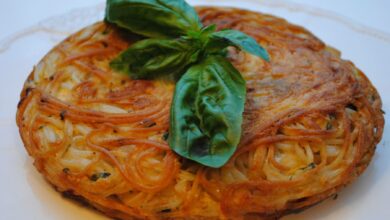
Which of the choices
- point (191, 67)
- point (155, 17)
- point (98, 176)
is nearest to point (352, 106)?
point (191, 67)

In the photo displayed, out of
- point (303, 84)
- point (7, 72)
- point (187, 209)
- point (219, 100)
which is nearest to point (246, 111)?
point (219, 100)

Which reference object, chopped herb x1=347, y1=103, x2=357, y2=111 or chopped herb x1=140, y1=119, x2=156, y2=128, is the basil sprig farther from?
A: chopped herb x1=347, y1=103, x2=357, y2=111

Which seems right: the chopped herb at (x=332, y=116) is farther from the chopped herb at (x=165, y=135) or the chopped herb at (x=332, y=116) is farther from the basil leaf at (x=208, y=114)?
the chopped herb at (x=165, y=135)

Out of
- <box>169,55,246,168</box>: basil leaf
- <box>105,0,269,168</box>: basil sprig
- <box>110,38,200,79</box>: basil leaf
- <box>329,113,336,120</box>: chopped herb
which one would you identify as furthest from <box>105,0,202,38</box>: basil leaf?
<box>329,113,336,120</box>: chopped herb

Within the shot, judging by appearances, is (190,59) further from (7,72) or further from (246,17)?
(7,72)

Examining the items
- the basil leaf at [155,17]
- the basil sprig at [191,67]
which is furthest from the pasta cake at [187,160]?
the basil leaf at [155,17]
